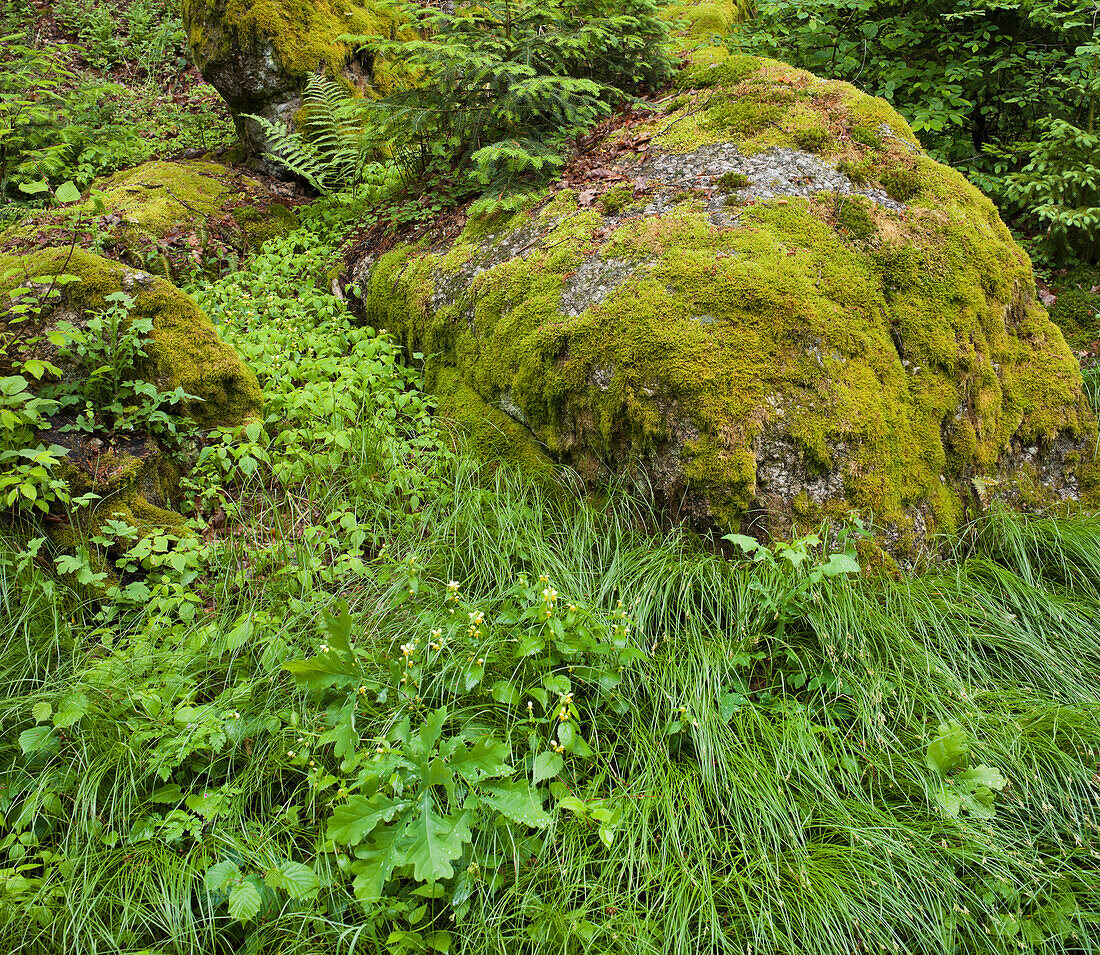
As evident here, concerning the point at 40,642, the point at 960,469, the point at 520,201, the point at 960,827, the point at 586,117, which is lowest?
the point at 40,642

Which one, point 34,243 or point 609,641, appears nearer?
point 609,641

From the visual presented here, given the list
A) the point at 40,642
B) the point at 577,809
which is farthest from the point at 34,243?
the point at 577,809

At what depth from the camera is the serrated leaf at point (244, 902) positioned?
185 centimetres

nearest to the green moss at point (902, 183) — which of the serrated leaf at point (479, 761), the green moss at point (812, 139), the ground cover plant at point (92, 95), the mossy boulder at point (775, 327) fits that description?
the mossy boulder at point (775, 327)

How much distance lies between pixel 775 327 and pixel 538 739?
7.34 feet

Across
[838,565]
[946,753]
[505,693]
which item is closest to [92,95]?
[505,693]

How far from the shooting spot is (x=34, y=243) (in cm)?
425

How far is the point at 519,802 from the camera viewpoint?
1.94 meters

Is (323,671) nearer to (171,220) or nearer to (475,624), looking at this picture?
(475,624)

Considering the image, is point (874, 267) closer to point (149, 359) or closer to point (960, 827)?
point (960, 827)

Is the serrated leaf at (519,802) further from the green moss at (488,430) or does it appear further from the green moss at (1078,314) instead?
the green moss at (1078,314)

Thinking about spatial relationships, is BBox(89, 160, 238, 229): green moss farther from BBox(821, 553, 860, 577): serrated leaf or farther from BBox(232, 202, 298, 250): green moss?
BBox(821, 553, 860, 577): serrated leaf

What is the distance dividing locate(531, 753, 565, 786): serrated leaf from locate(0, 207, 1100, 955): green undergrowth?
0.04ft

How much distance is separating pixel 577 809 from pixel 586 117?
14.4ft
